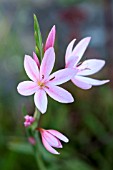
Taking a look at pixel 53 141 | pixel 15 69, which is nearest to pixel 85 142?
pixel 15 69

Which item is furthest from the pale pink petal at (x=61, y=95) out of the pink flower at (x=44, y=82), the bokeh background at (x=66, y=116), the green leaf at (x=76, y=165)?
the green leaf at (x=76, y=165)

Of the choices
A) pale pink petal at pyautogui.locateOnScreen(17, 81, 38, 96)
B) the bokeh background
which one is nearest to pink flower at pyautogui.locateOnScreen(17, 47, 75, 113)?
pale pink petal at pyautogui.locateOnScreen(17, 81, 38, 96)

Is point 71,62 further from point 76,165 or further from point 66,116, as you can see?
point 66,116

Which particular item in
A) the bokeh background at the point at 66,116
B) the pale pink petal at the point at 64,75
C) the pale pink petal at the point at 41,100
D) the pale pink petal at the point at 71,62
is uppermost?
the pale pink petal at the point at 71,62

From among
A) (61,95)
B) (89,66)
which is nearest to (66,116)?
(89,66)

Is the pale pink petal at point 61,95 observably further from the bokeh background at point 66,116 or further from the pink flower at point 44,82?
the bokeh background at point 66,116

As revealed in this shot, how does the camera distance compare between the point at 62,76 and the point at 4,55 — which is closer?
the point at 62,76

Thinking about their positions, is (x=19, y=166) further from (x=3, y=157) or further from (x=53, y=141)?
(x=53, y=141)
